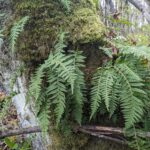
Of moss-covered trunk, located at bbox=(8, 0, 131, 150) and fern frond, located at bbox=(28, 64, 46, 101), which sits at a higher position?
moss-covered trunk, located at bbox=(8, 0, 131, 150)

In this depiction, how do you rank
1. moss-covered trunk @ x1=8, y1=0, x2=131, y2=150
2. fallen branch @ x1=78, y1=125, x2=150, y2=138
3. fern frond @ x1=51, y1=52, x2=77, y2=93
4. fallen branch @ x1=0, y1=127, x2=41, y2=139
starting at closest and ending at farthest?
1. fern frond @ x1=51, y1=52, x2=77, y2=93
2. fallen branch @ x1=78, y1=125, x2=150, y2=138
3. moss-covered trunk @ x1=8, y1=0, x2=131, y2=150
4. fallen branch @ x1=0, y1=127, x2=41, y2=139

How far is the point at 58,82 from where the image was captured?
2184 mm

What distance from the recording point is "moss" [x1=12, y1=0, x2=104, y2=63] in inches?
94.3

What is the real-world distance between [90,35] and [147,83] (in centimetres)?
55

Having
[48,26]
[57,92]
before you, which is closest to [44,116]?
[57,92]

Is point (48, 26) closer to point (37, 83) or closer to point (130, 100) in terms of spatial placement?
point (37, 83)

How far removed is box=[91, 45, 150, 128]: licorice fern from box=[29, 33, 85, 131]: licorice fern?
0.12 meters

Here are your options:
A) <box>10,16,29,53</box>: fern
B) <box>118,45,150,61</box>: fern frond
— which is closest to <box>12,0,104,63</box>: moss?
<box>10,16,29,53</box>: fern

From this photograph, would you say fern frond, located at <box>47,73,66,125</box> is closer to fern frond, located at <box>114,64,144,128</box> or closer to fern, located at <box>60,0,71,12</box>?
fern frond, located at <box>114,64,144,128</box>

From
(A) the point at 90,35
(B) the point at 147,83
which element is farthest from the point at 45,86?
(B) the point at 147,83

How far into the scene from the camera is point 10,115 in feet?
17.4

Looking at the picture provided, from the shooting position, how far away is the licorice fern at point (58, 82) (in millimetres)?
2139

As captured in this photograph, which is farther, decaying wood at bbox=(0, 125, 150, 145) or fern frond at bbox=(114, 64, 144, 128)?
decaying wood at bbox=(0, 125, 150, 145)

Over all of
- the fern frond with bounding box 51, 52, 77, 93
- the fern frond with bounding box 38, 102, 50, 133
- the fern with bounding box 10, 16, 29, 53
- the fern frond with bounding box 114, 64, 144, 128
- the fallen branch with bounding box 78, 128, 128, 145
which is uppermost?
the fern with bounding box 10, 16, 29, 53
